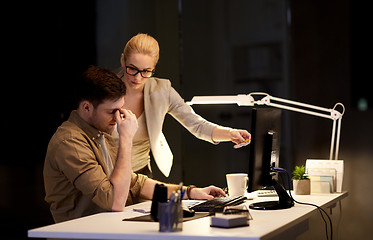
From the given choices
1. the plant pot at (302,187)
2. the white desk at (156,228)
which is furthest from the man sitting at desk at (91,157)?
the plant pot at (302,187)

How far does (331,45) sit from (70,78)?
221 cm

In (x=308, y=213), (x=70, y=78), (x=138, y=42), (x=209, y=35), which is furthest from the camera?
(x=70, y=78)

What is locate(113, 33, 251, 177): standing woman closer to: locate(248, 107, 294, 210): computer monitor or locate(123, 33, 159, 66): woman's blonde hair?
locate(123, 33, 159, 66): woman's blonde hair

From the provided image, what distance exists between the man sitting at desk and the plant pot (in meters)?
1.00

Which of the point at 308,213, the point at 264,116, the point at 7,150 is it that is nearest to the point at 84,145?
the point at 264,116

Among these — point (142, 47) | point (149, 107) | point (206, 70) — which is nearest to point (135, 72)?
point (142, 47)

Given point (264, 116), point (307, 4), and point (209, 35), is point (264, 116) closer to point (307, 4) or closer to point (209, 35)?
point (307, 4)

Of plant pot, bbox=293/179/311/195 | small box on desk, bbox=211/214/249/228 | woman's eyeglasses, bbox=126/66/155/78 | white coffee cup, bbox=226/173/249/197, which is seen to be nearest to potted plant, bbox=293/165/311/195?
plant pot, bbox=293/179/311/195

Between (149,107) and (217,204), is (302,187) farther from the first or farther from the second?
(149,107)

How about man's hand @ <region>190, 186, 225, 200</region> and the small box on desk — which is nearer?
the small box on desk

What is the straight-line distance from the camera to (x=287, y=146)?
13.5 ft

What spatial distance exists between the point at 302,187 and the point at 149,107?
0.97 meters

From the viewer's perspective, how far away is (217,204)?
244 cm

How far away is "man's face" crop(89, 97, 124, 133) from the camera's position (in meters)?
2.48
